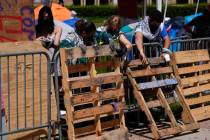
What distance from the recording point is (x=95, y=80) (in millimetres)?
7207

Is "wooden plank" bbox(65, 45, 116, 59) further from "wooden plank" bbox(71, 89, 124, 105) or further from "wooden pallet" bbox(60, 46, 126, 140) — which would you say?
"wooden plank" bbox(71, 89, 124, 105)

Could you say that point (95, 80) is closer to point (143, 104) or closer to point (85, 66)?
point (85, 66)

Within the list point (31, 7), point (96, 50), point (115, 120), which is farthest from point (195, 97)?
point (31, 7)

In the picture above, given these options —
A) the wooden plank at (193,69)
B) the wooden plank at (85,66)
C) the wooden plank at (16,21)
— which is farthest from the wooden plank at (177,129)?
the wooden plank at (16,21)

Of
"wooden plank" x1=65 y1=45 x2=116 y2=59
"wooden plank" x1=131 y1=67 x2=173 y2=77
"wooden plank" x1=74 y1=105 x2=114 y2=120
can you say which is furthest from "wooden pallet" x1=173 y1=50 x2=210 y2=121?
"wooden plank" x1=74 y1=105 x2=114 y2=120

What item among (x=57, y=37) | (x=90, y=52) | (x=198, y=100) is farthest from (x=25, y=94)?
(x=198, y=100)

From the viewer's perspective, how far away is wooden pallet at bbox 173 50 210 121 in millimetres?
8758

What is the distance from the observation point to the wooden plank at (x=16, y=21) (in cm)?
742

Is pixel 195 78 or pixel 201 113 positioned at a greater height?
pixel 195 78

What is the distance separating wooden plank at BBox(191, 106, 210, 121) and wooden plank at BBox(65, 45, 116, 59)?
2236 millimetres

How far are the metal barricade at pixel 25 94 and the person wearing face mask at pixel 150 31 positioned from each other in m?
1.88

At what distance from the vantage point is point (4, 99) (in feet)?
21.9

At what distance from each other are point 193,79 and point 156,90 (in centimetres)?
109

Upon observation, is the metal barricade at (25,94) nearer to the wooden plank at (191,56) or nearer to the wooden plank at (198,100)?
the wooden plank at (191,56)
